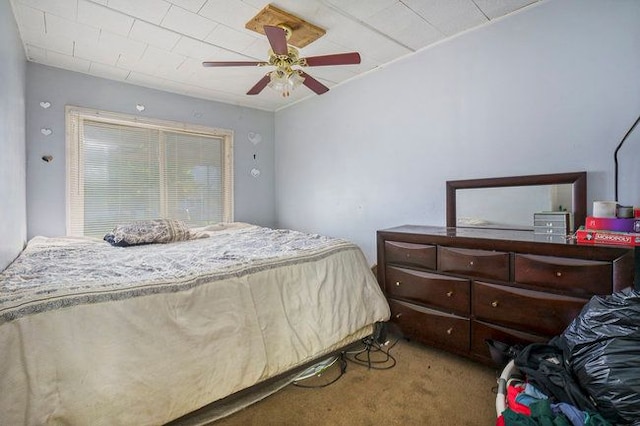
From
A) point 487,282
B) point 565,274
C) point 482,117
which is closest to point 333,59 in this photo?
point 482,117

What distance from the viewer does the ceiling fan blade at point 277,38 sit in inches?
68.3

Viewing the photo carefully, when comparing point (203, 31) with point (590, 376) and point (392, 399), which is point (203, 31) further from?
point (590, 376)

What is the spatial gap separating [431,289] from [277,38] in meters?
1.92

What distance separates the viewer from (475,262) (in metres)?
1.89

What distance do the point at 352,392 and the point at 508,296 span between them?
1079mm

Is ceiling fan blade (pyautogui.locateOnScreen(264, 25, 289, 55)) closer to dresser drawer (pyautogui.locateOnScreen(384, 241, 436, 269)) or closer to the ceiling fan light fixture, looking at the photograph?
the ceiling fan light fixture

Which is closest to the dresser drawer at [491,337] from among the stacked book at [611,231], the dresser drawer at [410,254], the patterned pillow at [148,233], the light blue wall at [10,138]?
the dresser drawer at [410,254]

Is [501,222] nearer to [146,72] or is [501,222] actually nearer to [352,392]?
[352,392]

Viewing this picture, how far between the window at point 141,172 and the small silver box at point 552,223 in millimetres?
3377

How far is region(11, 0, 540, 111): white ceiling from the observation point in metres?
2.05

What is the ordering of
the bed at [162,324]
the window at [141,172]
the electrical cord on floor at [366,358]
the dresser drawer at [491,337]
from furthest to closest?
1. the window at [141,172]
2. the electrical cord on floor at [366,358]
3. the dresser drawer at [491,337]
4. the bed at [162,324]

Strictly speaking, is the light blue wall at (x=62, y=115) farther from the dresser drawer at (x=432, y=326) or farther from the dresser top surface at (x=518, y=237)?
the dresser top surface at (x=518, y=237)

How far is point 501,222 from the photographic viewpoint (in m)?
2.28

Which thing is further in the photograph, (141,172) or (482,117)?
(141,172)
